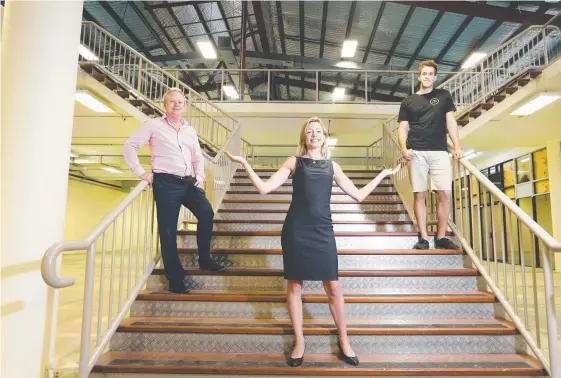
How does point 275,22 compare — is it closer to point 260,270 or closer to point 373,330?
point 260,270

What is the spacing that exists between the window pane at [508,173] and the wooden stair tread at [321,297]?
343 inches

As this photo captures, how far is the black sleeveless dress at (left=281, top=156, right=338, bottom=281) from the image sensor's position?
2.04 metres

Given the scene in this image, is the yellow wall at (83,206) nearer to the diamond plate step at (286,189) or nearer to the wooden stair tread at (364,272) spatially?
the diamond plate step at (286,189)

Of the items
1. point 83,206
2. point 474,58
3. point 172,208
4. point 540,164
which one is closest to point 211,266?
point 172,208

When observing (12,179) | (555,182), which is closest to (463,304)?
(12,179)

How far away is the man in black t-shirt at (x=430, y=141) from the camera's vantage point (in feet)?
9.59

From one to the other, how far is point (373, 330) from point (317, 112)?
636 cm

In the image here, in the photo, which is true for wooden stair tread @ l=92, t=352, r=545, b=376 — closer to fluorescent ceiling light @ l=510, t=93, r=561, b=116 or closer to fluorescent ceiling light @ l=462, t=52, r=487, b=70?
fluorescent ceiling light @ l=510, t=93, r=561, b=116

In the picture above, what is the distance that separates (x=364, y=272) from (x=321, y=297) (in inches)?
18.2

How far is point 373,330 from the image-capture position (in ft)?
7.40

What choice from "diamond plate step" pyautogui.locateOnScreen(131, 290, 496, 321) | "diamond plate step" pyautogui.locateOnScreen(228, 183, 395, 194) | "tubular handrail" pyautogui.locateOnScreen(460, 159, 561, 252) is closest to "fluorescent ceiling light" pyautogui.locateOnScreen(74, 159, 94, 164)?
"diamond plate step" pyautogui.locateOnScreen(228, 183, 395, 194)

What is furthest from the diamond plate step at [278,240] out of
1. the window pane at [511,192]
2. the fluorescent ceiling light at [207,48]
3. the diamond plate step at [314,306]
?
the window pane at [511,192]

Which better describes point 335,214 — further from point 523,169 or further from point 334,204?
point 523,169

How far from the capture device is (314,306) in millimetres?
2551
